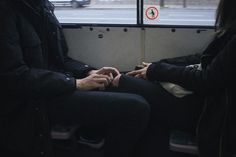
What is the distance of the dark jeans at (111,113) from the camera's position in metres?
1.43

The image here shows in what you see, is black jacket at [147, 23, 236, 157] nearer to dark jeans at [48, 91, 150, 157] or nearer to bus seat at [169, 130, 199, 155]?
bus seat at [169, 130, 199, 155]

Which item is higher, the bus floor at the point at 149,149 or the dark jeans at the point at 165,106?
the dark jeans at the point at 165,106

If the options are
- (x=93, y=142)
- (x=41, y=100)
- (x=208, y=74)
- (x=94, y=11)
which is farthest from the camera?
(x=94, y=11)

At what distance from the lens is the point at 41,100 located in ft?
4.63

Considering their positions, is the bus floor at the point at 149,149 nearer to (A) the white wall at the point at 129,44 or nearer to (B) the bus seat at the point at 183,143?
(B) the bus seat at the point at 183,143

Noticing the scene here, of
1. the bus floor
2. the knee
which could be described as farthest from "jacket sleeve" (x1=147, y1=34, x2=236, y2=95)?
the bus floor

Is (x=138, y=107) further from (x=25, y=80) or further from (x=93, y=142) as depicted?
(x=25, y=80)

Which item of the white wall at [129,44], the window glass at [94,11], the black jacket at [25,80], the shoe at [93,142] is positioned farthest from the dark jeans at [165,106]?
the window glass at [94,11]

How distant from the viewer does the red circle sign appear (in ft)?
6.44

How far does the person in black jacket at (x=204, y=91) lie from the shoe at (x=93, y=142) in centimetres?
29

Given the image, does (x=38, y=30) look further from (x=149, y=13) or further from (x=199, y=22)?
(x=199, y=22)

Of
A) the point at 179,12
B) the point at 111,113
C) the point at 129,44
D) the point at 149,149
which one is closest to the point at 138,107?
the point at 111,113

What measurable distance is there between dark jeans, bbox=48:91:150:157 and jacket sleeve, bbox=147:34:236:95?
0.53ft

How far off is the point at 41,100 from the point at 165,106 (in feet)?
1.82
